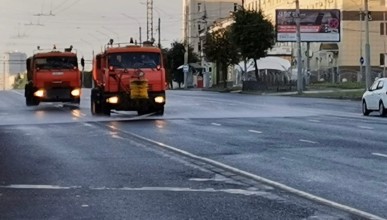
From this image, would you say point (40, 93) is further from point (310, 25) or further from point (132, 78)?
point (310, 25)

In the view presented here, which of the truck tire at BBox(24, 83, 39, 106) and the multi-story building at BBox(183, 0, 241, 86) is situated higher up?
the multi-story building at BBox(183, 0, 241, 86)

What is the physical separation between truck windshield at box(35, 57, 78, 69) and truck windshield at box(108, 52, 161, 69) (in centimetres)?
967

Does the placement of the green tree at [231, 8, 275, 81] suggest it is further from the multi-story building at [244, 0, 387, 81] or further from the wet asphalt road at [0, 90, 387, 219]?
the wet asphalt road at [0, 90, 387, 219]

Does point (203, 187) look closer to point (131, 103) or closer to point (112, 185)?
point (112, 185)

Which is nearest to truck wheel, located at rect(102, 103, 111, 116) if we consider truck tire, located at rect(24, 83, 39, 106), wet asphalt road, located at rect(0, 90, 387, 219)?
wet asphalt road, located at rect(0, 90, 387, 219)

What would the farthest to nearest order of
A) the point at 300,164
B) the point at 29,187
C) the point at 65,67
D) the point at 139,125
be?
the point at 65,67 < the point at 139,125 < the point at 300,164 < the point at 29,187

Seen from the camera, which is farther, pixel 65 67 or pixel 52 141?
pixel 65 67

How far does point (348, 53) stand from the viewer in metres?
97.8

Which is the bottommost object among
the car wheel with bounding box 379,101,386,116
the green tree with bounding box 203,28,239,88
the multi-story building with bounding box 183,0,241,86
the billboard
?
the car wheel with bounding box 379,101,386,116

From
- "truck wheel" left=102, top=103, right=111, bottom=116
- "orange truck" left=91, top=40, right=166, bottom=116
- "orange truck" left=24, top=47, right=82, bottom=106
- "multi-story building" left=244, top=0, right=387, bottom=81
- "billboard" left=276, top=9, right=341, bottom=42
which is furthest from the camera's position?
"multi-story building" left=244, top=0, right=387, bottom=81

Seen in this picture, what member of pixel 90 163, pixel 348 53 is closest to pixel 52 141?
pixel 90 163

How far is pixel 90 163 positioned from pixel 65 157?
1.23m

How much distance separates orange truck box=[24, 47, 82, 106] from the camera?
39875 millimetres

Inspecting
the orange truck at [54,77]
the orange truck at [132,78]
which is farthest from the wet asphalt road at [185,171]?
the orange truck at [54,77]
